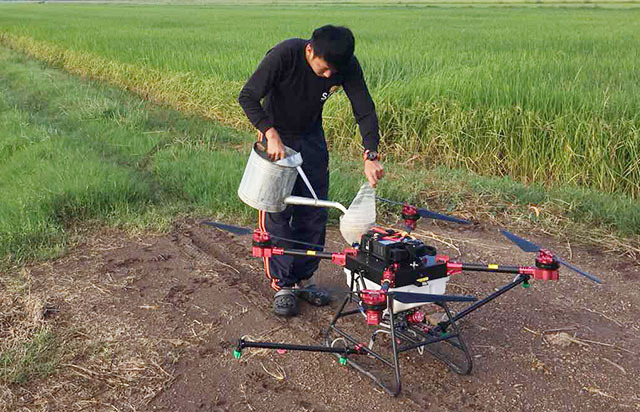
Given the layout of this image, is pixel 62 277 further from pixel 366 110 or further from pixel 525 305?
pixel 525 305

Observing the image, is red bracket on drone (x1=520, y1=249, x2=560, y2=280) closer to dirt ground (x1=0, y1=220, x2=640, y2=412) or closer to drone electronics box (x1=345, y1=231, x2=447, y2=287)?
drone electronics box (x1=345, y1=231, x2=447, y2=287)

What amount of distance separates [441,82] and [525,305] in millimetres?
3828

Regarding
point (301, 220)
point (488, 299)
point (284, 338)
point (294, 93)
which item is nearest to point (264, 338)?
point (284, 338)

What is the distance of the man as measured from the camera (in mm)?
2967

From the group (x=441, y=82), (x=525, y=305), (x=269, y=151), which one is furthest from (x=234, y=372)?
(x=441, y=82)

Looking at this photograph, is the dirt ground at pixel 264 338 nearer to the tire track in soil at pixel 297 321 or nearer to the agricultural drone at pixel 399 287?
the tire track in soil at pixel 297 321

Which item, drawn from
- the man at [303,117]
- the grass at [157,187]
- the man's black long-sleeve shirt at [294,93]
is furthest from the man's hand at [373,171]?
the grass at [157,187]

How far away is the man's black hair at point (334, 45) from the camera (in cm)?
284

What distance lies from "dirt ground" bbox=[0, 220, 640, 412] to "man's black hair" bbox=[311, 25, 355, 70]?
1317 mm

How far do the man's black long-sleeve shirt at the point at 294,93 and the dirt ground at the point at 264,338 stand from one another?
97 centimetres

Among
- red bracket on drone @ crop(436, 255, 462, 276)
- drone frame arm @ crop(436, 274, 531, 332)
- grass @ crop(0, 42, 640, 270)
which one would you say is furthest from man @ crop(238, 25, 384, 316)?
grass @ crop(0, 42, 640, 270)

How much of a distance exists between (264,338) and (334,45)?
1.41 m

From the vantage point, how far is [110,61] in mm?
12117

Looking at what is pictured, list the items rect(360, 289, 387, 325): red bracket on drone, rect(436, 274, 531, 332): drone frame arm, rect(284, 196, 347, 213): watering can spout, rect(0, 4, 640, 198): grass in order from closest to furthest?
rect(360, 289, 387, 325): red bracket on drone, rect(436, 274, 531, 332): drone frame arm, rect(284, 196, 347, 213): watering can spout, rect(0, 4, 640, 198): grass
